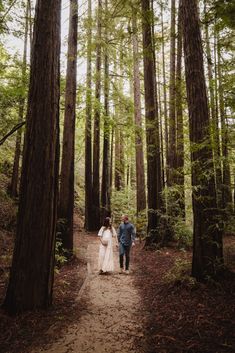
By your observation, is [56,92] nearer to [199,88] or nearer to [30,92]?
[30,92]

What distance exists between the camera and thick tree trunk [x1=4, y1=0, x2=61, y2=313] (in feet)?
16.6

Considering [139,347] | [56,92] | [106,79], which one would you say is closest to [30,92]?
[56,92]

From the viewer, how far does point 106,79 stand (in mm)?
16172

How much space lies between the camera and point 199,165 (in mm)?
6066

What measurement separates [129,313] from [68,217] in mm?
4877

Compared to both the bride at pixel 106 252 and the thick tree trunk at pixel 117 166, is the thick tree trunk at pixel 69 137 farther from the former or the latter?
the thick tree trunk at pixel 117 166

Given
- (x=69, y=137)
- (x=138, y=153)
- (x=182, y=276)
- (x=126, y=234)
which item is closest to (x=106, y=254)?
(x=126, y=234)

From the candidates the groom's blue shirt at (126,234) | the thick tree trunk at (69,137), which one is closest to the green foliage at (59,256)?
the thick tree trunk at (69,137)

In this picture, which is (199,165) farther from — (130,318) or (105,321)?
(105,321)

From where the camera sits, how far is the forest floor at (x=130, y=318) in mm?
4145

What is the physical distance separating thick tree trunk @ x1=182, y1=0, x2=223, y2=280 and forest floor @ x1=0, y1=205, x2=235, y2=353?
1.48 ft

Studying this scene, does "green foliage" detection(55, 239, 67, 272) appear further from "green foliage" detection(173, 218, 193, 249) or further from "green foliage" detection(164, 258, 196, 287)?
"green foliage" detection(173, 218, 193, 249)

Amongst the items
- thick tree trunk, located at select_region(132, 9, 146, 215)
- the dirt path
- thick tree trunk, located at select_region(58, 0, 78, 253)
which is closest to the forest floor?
the dirt path

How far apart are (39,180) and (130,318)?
294 centimetres
